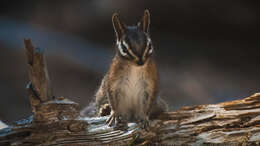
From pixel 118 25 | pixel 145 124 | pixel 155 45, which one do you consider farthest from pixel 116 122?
pixel 155 45

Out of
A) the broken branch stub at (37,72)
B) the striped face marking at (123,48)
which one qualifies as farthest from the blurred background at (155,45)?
the broken branch stub at (37,72)

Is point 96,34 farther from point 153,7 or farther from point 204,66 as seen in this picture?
point 204,66

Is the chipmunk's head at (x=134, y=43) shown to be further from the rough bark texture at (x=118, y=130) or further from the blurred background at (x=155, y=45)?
the blurred background at (x=155, y=45)

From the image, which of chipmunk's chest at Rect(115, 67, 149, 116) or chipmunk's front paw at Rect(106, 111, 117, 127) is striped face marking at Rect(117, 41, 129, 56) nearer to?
chipmunk's chest at Rect(115, 67, 149, 116)

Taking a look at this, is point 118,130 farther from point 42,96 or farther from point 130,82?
point 42,96

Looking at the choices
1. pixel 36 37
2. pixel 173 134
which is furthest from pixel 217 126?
pixel 36 37
